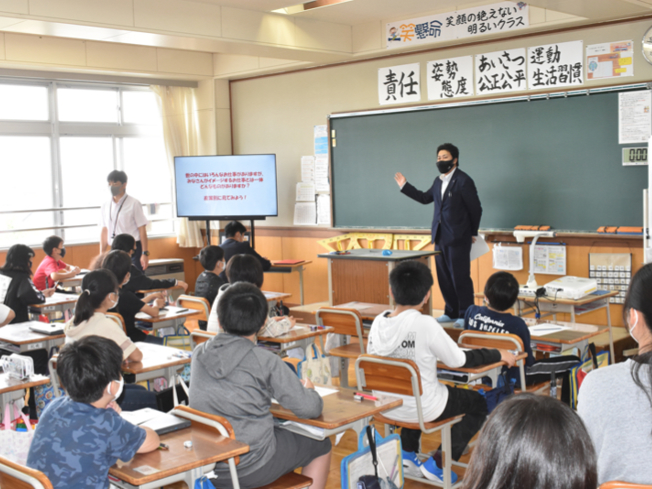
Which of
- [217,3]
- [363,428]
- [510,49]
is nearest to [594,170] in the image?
[510,49]

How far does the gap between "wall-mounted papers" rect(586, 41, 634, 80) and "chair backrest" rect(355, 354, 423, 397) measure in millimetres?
3818

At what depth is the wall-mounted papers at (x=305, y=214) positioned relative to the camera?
8.02 metres

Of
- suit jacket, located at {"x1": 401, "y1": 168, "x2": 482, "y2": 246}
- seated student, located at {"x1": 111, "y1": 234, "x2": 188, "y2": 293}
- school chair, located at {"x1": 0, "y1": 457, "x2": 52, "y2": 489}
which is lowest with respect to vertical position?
school chair, located at {"x1": 0, "y1": 457, "x2": 52, "y2": 489}

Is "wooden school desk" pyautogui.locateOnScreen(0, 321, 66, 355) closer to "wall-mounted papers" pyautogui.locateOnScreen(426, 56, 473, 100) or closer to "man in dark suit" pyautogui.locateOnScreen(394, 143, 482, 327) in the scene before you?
"man in dark suit" pyautogui.locateOnScreen(394, 143, 482, 327)

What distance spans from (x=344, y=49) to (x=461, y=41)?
1.29 meters

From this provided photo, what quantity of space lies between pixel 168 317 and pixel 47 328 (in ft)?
2.55

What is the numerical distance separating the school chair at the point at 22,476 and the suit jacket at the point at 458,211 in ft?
13.5

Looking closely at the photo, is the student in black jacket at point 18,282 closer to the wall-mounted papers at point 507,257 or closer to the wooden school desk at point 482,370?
the wooden school desk at point 482,370

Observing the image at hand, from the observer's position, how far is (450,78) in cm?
659

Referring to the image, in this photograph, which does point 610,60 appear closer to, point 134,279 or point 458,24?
point 458,24

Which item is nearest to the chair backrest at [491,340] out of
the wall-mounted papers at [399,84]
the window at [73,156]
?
the wall-mounted papers at [399,84]

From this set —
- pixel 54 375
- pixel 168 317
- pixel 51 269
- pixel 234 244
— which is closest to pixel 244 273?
pixel 168 317

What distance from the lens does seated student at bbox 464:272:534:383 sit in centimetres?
357

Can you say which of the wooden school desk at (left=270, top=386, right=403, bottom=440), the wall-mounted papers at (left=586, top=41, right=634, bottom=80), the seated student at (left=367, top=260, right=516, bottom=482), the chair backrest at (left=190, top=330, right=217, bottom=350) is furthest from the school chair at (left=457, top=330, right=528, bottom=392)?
the wall-mounted papers at (left=586, top=41, right=634, bottom=80)
